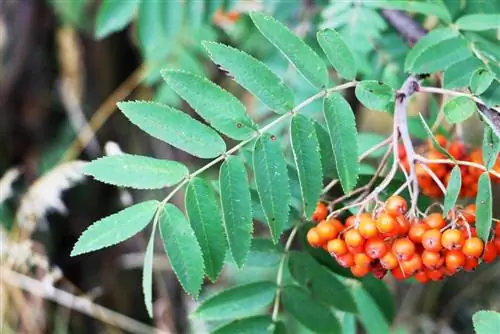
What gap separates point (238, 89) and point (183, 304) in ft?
2.63

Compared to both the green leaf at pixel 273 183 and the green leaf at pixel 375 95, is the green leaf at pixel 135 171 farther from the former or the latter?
the green leaf at pixel 375 95

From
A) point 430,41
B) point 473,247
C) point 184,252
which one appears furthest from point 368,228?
point 430,41

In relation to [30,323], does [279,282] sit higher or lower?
higher

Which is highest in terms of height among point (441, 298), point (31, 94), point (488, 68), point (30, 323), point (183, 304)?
point (31, 94)

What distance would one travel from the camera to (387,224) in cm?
85

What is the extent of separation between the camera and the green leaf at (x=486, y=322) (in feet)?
2.56

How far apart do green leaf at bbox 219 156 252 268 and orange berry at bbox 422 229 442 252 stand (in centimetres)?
21

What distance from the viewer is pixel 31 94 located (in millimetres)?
2414

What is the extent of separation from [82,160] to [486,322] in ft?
5.56

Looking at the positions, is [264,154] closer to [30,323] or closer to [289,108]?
[289,108]

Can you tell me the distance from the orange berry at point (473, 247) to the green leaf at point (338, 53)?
0.88 ft

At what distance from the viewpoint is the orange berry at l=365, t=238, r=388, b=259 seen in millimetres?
875

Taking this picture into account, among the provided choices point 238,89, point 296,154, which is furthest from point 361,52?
point 238,89

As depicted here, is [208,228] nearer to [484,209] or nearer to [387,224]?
[387,224]
